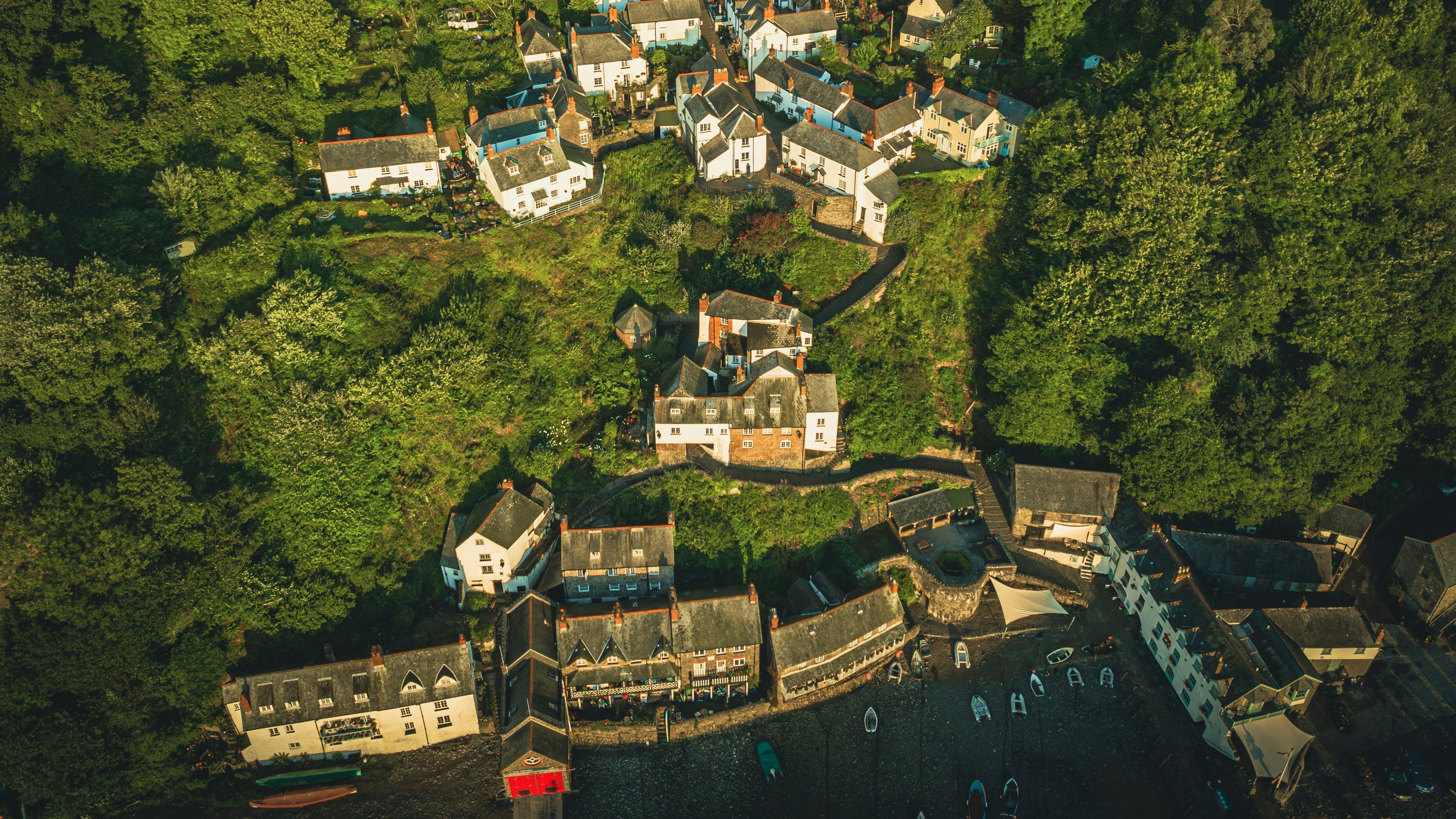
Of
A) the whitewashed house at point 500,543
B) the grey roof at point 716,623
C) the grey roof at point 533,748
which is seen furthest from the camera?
the whitewashed house at point 500,543

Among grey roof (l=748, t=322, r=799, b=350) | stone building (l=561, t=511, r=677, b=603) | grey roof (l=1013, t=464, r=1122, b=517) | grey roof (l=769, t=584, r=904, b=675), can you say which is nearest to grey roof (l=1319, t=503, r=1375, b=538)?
grey roof (l=1013, t=464, r=1122, b=517)

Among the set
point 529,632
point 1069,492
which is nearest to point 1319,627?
point 1069,492

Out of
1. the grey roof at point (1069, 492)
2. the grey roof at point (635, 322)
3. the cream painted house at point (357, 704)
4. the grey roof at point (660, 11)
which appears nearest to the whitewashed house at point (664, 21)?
the grey roof at point (660, 11)

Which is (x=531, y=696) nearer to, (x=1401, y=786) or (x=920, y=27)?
(x=1401, y=786)

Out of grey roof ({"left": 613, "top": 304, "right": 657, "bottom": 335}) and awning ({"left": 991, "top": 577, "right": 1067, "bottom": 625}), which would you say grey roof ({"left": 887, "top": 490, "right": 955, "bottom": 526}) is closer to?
awning ({"left": 991, "top": 577, "right": 1067, "bottom": 625})

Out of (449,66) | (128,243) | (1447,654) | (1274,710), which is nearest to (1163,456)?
(1274,710)

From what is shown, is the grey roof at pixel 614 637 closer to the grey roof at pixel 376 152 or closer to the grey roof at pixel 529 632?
the grey roof at pixel 529 632

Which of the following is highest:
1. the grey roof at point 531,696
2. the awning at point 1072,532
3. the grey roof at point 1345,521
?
the grey roof at point 1345,521

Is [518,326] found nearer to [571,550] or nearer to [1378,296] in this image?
[571,550]
